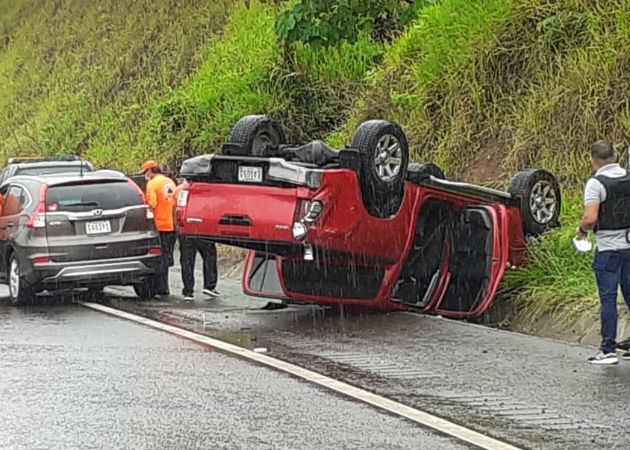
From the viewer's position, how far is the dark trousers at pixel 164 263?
49.4 ft

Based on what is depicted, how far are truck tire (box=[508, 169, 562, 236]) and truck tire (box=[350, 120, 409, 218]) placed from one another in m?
1.47

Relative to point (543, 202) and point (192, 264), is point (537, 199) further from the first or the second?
point (192, 264)

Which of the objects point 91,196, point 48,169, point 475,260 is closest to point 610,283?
point 475,260

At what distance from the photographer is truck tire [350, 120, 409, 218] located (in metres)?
11.6

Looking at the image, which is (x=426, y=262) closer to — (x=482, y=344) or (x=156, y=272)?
(x=482, y=344)

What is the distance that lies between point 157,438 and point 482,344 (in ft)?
14.0

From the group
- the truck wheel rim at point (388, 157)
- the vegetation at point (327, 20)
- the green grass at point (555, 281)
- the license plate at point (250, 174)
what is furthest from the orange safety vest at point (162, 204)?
Result: the green grass at point (555, 281)

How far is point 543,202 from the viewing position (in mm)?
12945

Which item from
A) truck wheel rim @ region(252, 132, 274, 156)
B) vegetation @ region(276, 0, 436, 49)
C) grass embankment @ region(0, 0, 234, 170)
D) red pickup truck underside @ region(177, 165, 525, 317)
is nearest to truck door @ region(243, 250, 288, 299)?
red pickup truck underside @ region(177, 165, 525, 317)

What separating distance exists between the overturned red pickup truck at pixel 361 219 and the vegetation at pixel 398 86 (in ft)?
1.82

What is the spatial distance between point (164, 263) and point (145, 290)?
→ 1.36 feet

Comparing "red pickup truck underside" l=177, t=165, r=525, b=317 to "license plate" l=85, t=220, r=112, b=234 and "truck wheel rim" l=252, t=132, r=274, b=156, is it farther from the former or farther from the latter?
"license plate" l=85, t=220, r=112, b=234

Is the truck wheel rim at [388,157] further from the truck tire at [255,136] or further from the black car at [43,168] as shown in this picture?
the black car at [43,168]

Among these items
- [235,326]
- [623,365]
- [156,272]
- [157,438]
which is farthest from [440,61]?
[157,438]
